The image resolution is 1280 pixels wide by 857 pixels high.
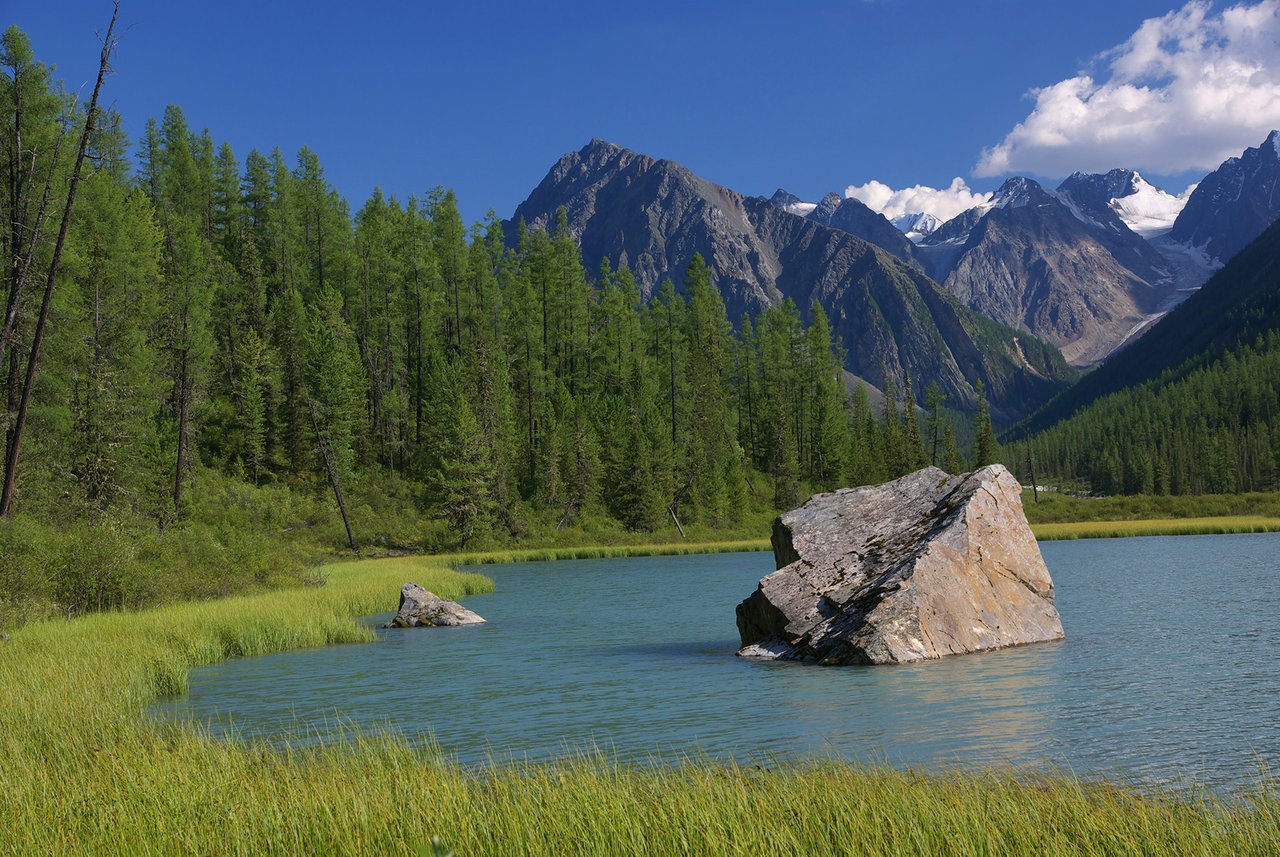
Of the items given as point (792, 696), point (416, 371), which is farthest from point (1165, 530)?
point (792, 696)

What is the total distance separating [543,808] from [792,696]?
850cm

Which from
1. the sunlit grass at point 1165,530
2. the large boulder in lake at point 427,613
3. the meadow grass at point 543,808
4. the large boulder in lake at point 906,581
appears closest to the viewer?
the meadow grass at point 543,808

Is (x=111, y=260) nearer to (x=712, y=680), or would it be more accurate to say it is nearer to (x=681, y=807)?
(x=712, y=680)

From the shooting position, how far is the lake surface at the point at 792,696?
37.6ft

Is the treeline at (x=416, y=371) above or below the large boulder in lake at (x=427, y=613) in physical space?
above

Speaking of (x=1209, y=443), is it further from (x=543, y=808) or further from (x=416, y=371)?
(x=543, y=808)

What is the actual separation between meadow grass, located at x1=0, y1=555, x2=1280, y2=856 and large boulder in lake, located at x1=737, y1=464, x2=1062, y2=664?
9305 mm

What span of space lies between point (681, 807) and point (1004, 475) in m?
17.4

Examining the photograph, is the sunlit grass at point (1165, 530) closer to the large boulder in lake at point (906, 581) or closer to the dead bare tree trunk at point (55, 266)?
the large boulder in lake at point (906, 581)

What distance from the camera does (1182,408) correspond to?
18938 cm

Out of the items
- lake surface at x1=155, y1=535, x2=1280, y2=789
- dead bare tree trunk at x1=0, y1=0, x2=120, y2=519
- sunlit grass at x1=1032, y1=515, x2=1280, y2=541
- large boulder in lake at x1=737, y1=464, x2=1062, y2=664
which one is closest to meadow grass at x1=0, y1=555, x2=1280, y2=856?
lake surface at x1=155, y1=535, x2=1280, y2=789

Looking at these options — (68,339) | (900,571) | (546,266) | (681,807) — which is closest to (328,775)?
(681,807)

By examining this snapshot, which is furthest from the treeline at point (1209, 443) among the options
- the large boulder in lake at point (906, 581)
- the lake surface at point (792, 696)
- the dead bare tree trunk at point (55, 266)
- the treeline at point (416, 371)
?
the dead bare tree trunk at point (55, 266)

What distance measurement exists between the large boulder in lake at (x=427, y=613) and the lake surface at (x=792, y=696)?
1094 mm
